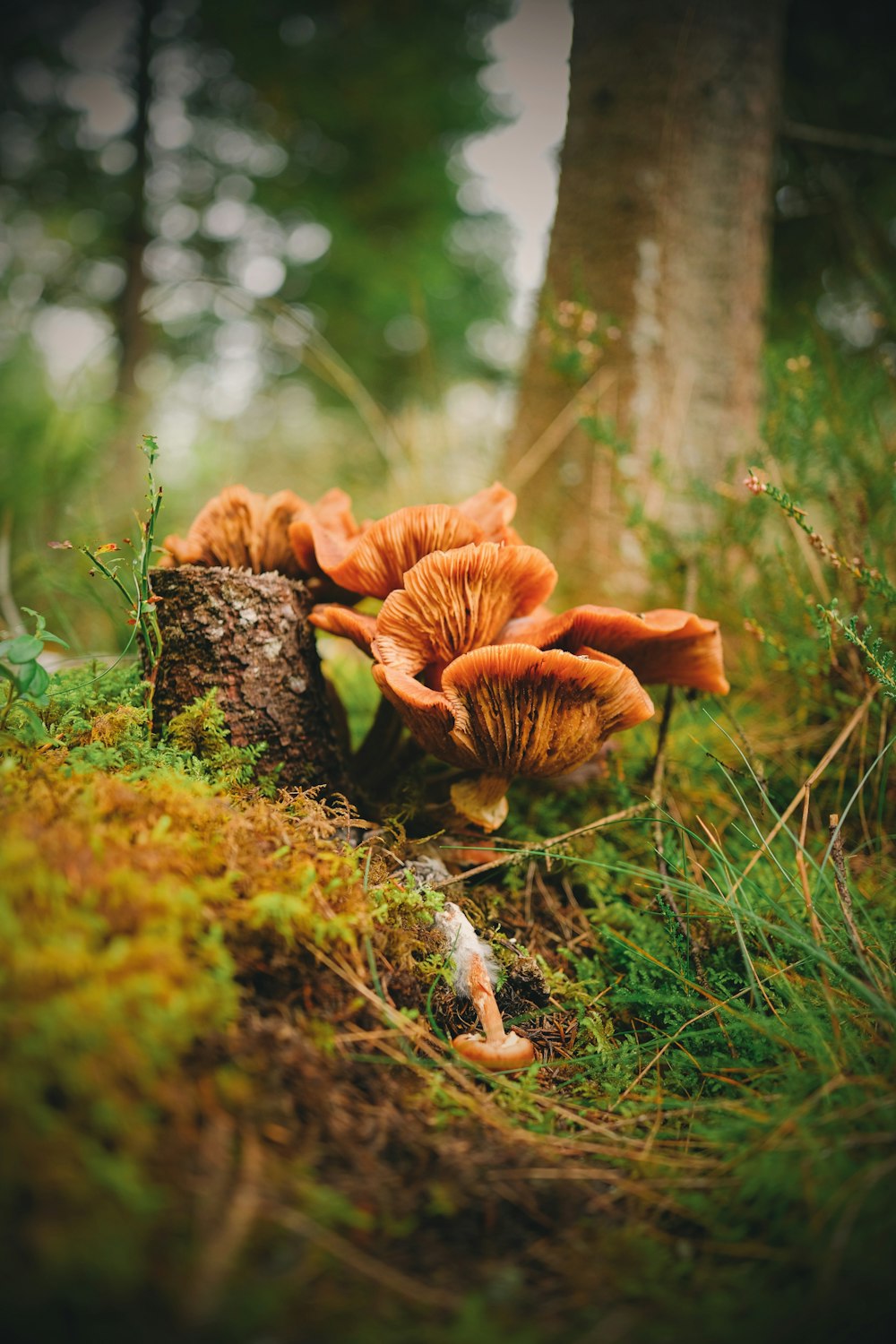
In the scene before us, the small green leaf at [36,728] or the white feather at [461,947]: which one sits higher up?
the small green leaf at [36,728]

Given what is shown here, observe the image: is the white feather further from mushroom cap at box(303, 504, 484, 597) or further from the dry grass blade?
mushroom cap at box(303, 504, 484, 597)

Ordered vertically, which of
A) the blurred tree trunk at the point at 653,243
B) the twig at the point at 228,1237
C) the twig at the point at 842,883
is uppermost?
the blurred tree trunk at the point at 653,243

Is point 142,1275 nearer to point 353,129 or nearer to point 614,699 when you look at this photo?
point 614,699

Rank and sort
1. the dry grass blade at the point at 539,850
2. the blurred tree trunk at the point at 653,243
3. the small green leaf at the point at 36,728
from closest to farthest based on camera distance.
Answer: the small green leaf at the point at 36,728, the dry grass blade at the point at 539,850, the blurred tree trunk at the point at 653,243

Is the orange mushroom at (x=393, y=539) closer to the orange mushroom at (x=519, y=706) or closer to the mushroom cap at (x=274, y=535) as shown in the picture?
the mushroom cap at (x=274, y=535)

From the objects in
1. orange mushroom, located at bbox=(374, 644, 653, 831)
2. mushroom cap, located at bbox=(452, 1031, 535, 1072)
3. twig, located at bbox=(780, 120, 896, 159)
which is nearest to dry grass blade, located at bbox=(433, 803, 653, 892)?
orange mushroom, located at bbox=(374, 644, 653, 831)

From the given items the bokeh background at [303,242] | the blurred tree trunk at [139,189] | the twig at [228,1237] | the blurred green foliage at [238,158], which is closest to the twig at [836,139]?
the bokeh background at [303,242]
